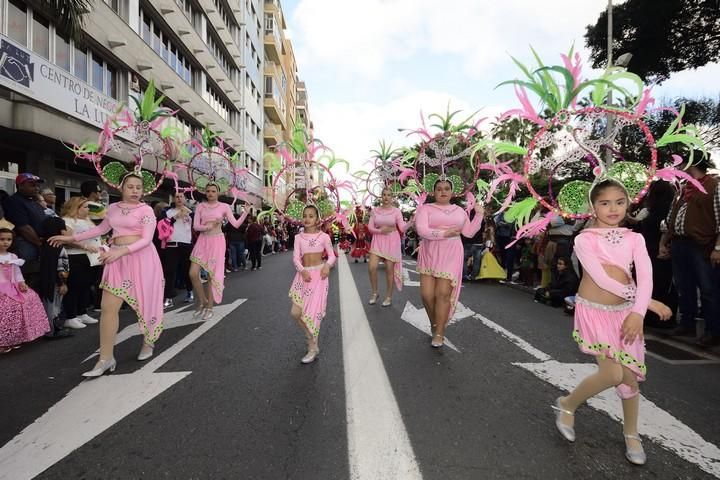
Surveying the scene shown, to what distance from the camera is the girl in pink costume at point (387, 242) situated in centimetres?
767

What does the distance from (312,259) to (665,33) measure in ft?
69.9

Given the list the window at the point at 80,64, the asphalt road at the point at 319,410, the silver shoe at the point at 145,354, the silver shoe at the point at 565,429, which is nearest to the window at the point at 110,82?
the window at the point at 80,64

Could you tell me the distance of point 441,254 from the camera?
5.02 meters

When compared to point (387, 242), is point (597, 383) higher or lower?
lower

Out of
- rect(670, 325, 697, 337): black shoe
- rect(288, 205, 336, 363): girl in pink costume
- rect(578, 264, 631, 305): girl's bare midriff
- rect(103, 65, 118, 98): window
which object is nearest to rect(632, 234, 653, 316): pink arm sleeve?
rect(578, 264, 631, 305): girl's bare midriff

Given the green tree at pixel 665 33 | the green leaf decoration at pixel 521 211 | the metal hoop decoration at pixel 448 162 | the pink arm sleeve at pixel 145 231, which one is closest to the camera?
the green leaf decoration at pixel 521 211

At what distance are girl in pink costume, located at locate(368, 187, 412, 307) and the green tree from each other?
15756 millimetres

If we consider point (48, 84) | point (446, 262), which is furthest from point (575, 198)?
point (48, 84)

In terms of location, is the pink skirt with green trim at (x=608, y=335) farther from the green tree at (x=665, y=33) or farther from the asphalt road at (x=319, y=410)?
the green tree at (x=665, y=33)

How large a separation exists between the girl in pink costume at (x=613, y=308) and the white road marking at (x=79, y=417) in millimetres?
3079

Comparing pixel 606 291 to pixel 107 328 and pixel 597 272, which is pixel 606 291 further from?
pixel 107 328

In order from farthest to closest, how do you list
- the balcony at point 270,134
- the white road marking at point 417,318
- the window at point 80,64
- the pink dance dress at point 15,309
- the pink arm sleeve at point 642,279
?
the balcony at point 270,134
the window at point 80,64
the white road marking at point 417,318
the pink dance dress at point 15,309
the pink arm sleeve at point 642,279

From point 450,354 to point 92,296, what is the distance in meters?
6.42

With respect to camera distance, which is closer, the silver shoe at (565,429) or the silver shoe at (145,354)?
the silver shoe at (565,429)
